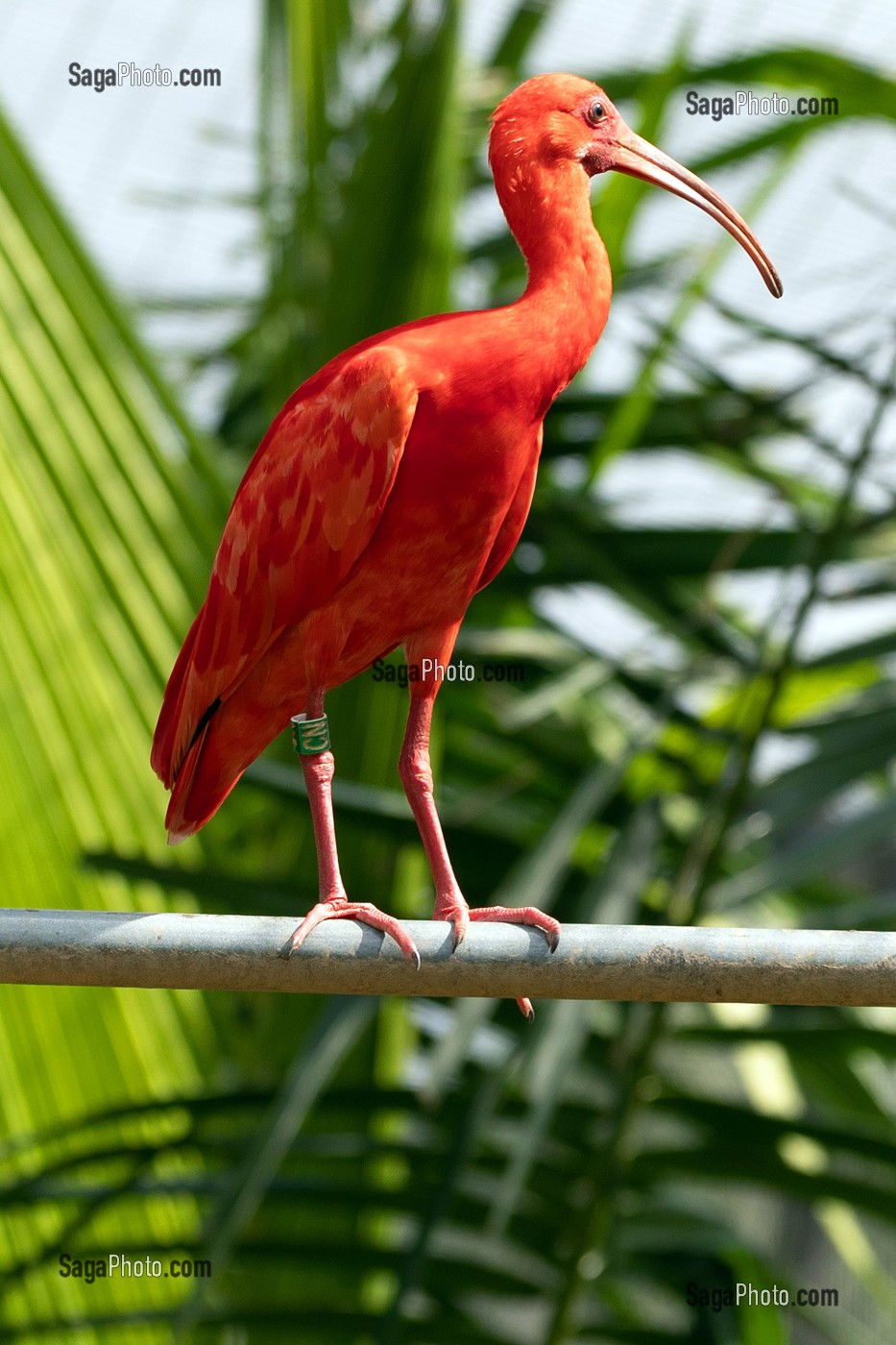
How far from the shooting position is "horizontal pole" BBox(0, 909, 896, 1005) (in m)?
1.26

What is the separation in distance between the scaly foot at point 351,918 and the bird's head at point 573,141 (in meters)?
0.65

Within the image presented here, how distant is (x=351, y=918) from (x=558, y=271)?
61 cm

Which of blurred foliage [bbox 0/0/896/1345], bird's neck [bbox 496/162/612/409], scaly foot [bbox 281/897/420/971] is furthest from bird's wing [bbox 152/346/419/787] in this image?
blurred foliage [bbox 0/0/896/1345]

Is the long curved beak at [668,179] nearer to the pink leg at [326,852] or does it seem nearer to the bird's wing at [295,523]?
the bird's wing at [295,523]

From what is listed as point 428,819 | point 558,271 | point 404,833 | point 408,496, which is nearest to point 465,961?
point 428,819

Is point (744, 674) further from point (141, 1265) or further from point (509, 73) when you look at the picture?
point (509, 73)

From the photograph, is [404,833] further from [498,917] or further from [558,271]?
[558,271]

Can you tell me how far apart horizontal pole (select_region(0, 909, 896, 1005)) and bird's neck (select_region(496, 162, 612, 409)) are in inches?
19.0

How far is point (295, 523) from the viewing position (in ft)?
4.80

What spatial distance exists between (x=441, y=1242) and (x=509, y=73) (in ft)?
8.73

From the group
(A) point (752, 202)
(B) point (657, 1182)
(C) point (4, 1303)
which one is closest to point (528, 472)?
(B) point (657, 1182)

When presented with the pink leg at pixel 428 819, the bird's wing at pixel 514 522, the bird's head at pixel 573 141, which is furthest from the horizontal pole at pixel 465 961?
the bird's head at pixel 573 141

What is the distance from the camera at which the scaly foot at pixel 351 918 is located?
130 cm

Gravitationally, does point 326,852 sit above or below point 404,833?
below
